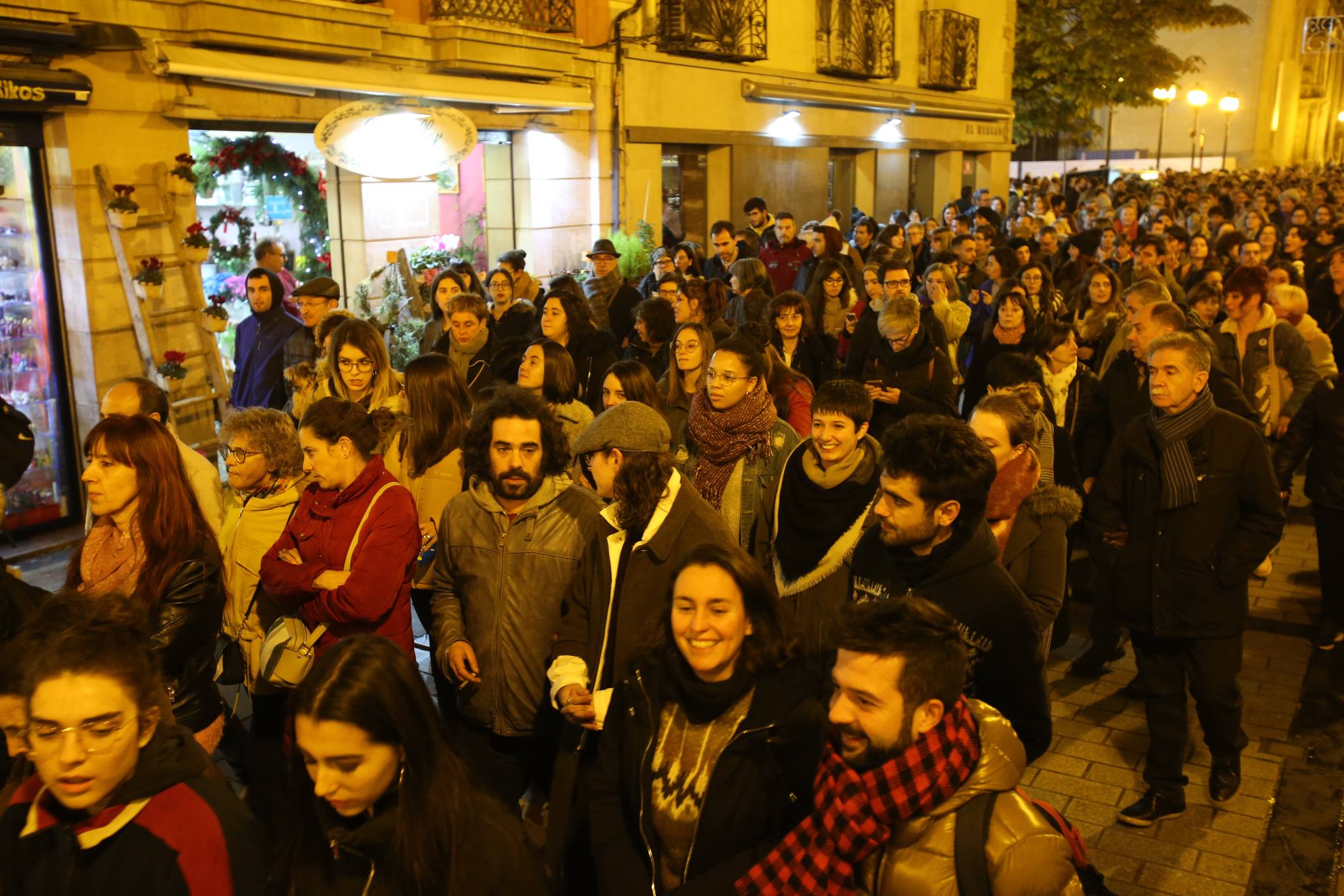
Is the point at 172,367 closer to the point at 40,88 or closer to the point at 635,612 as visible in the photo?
the point at 40,88

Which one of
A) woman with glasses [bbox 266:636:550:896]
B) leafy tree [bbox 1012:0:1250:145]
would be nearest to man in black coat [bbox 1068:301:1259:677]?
woman with glasses [bbox 266:636:550:896]

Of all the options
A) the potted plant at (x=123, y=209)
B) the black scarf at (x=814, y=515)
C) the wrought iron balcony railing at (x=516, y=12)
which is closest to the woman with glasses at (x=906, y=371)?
the black scarf at (x=814, y=515)

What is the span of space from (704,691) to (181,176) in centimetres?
841

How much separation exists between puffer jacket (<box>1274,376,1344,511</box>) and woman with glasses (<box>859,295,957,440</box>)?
189 centimetres

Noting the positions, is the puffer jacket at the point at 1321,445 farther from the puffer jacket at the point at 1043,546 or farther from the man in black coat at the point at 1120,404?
the puffer jacket at the point at 1043,546

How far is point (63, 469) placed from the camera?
935cm

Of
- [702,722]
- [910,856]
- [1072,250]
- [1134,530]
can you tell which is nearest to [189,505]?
[702,722]

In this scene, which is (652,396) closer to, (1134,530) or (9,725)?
(1134,530)

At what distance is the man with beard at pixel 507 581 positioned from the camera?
4.04 m

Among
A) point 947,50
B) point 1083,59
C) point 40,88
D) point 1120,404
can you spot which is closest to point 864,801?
point 1120,404

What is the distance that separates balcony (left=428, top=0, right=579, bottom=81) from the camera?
39.8 feet

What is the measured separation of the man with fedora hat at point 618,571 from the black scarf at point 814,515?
624 mm

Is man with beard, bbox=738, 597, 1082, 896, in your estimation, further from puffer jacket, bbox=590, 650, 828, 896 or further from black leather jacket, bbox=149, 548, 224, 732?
black leather jacket, bbox=149, 548, 224, 732

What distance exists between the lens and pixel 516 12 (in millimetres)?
13102
